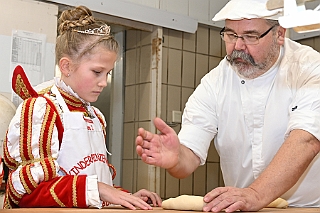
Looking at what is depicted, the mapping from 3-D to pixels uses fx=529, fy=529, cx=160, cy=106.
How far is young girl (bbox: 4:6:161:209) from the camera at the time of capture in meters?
1.54

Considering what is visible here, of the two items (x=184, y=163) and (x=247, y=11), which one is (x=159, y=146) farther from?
(x=247, y=11)

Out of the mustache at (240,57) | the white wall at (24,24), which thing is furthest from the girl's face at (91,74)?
the white wall at (24,24)

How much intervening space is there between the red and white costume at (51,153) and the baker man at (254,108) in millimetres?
258

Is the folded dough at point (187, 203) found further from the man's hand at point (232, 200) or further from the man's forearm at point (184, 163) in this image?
the man's forearm at point (184, 163)

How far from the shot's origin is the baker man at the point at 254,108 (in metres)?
1.71

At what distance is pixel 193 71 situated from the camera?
3959 mm

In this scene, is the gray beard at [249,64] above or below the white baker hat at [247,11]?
below

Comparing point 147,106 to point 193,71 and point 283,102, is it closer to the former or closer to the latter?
point 193,71

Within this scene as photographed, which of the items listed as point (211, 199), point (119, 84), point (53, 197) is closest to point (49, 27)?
point (119, 84)

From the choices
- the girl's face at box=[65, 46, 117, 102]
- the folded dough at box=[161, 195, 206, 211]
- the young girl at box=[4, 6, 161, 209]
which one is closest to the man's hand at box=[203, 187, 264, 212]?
the folded dough at box=[161, 195, 206, 211]

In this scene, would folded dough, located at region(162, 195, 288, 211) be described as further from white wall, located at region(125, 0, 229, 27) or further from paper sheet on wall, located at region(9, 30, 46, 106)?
white wall, located at region(125, 0, 229, 27)

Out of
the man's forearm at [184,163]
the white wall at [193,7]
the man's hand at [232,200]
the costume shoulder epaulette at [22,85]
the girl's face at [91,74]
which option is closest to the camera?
the man's hand at [232,200]

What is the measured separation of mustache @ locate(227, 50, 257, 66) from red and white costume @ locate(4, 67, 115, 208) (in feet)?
1.92

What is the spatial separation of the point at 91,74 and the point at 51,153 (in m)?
0.32
